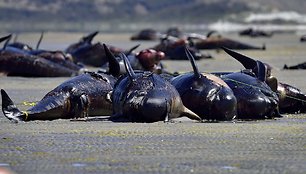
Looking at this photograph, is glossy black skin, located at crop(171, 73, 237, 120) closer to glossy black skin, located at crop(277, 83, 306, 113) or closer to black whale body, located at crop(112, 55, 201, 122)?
black whale body, located at crop(112, 55, 201, 122)

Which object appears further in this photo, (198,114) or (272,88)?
(272,88)

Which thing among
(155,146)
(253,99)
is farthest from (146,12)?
(155,146)

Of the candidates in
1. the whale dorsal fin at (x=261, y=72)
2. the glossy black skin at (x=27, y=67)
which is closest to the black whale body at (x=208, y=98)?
the whale dorsal fin at (x=261, y=72)

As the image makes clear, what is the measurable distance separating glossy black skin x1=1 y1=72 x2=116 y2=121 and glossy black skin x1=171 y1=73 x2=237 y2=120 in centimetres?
84

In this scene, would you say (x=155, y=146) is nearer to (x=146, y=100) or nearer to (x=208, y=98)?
(x=146, y=100)

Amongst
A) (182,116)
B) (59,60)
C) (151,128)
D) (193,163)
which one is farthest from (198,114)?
(59,60)

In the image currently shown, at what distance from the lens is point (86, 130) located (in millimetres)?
8883

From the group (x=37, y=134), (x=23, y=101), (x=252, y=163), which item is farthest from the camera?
(x=23, y=101)

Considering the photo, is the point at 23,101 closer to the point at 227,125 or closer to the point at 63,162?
the point at 227,125

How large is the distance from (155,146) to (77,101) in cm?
212

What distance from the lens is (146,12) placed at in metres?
122

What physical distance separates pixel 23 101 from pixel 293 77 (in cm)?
573

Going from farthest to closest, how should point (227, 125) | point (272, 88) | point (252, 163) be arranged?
point (272, 88) → point (227, 125) → point (252, 163)

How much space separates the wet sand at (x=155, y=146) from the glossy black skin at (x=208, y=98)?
170mm
